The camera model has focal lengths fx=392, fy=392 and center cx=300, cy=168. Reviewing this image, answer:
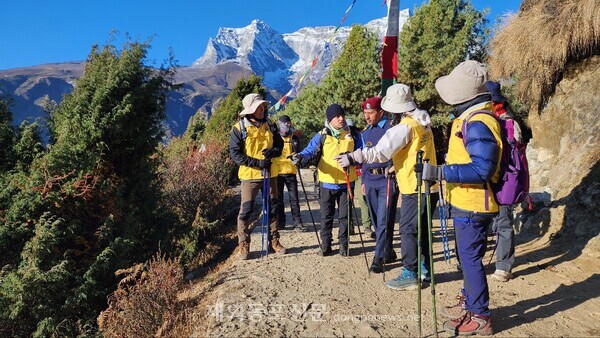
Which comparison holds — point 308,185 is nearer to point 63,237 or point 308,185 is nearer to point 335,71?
point 335,71

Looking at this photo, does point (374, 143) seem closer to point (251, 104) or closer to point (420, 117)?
point (420, 117)

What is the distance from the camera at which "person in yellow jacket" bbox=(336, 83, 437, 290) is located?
3830mm

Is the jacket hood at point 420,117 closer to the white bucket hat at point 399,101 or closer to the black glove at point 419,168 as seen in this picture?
the white bucket hat at point 399,101

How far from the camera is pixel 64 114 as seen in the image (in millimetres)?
5656

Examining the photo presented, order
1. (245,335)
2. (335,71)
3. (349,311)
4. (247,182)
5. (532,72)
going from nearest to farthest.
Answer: (245,335) < (349,311) < (247,182) < (532,72) < (335,71)

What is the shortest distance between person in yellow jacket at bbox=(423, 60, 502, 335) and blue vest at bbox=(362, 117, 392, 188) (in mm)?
1424

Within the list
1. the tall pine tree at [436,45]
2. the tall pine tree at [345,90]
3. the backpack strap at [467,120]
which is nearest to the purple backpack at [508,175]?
the backpack strap at [467,120]

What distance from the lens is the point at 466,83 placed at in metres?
3.23

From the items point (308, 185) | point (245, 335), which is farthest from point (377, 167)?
point (308, 185)

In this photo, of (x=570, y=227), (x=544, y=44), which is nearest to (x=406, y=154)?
(x=570, y=227)

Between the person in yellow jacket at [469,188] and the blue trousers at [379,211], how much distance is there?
1343mm

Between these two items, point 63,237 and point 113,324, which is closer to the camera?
point 113,324

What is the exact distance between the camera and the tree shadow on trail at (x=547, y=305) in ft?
12.0

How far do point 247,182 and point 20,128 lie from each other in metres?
3.57
